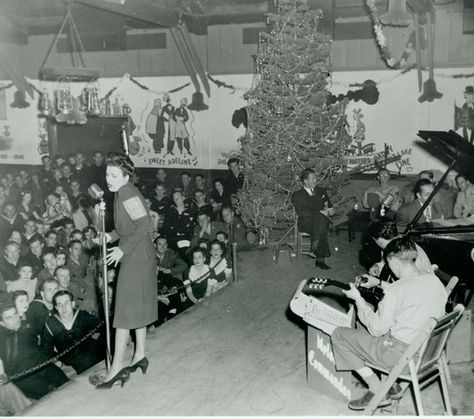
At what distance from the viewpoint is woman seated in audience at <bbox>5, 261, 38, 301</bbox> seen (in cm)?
609

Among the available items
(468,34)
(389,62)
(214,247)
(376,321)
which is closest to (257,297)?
(214,247)

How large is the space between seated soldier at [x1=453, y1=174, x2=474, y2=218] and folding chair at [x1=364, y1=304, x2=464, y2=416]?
17.0ft

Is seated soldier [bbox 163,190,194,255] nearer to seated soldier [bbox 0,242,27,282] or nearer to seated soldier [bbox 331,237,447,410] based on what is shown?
seated soldier [bbox 0,242,27,282]

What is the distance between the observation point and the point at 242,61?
12.2m

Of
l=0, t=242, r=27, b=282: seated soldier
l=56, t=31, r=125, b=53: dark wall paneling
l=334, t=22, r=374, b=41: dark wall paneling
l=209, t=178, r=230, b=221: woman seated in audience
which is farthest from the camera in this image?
l=56, t=31, r=125, b=53: dark wall paneling

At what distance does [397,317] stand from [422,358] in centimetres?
30

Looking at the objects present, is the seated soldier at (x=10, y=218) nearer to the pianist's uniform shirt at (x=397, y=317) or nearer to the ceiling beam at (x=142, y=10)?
the ceiling beam at (x=142, y=10)

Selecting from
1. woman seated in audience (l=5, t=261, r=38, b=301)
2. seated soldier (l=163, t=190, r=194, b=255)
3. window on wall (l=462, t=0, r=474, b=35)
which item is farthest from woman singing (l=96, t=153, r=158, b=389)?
window on wall (l=462, t=0, r=474, b=35)

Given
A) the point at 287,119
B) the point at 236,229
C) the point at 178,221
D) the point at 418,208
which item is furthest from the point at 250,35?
the point at 418,208

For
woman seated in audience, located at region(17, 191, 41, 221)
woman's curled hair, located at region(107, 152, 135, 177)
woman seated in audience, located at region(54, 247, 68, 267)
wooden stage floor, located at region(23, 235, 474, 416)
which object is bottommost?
wooden stage floor, located at region(23, 235, 474, 416)

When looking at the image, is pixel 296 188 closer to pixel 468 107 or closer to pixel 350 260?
pixel 350 260

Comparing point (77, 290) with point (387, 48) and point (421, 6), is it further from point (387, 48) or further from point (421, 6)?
point (421, 6)

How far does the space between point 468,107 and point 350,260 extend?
482 centimetres

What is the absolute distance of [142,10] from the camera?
10.1 m
